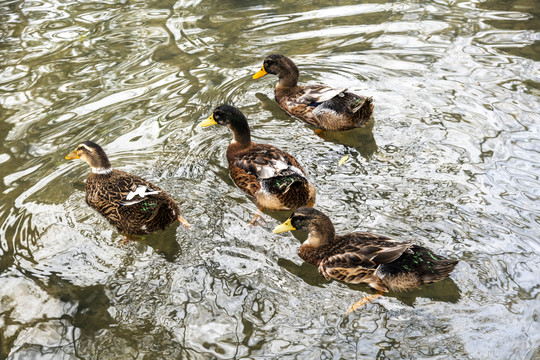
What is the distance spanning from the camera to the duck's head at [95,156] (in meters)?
6.36

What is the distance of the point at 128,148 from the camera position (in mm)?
7379

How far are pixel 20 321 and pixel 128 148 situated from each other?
2.82 m

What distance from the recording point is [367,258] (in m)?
5.13

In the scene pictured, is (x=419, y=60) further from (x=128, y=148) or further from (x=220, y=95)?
(x=128, y=148)

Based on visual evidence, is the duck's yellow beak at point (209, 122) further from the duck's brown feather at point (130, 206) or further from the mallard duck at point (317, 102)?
the duck's brown feather at point (130, 206)

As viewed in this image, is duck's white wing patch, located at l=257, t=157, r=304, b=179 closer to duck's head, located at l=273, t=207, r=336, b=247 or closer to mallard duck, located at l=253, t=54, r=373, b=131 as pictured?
duck's head, located at l=273, t=207, r=336, b=247

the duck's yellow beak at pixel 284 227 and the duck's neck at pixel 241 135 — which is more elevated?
the duck's neck at pixel 241 135

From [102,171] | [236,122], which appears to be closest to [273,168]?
[236,122]

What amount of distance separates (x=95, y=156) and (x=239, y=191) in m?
1.71

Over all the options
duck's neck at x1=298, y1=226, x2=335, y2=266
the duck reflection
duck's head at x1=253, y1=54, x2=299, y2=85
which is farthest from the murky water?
duck's head at x1=253, y1=54, x2=299, y2=85

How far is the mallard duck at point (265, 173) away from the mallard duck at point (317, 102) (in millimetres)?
1104

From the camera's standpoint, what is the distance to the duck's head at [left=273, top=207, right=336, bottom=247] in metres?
5.47

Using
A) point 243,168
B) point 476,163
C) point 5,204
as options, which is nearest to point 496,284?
point 476,163

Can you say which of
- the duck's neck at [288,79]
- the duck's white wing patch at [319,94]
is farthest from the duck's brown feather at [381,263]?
the duck's neck at [288,79]
